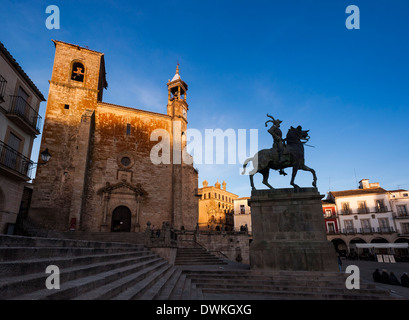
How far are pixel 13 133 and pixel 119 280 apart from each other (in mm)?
11630

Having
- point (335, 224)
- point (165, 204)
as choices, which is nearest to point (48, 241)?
point (165, 204)

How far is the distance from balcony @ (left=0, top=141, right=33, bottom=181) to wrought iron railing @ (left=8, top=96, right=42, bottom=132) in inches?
69.4

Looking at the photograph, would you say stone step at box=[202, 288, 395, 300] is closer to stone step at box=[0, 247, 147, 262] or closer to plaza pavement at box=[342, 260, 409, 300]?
plaza pavement at box=[342, 260, 409, 300]

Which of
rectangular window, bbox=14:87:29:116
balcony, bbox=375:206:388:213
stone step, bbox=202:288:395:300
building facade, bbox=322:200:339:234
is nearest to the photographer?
stone step, bbox=202:288:395:300

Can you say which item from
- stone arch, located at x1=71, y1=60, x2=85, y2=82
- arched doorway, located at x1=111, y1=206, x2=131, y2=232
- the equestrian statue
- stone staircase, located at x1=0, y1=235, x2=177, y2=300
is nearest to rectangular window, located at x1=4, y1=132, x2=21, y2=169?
stone staircase, located at x1=0, y1=235, x2=177, y2=300

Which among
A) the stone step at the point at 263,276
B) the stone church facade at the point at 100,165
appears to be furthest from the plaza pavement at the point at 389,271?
the stone church facade at the point at 100,165

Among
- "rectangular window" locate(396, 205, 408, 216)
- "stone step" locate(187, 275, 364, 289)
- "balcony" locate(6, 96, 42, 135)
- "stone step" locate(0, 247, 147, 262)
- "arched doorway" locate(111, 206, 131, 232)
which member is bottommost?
"stone step" locate(187, 275, 364, 289)

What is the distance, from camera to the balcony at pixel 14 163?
10.9 m

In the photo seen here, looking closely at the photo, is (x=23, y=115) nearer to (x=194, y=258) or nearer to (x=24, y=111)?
(x=24, y=111)

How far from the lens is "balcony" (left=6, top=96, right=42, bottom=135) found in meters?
11.6

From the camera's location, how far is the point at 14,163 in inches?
468

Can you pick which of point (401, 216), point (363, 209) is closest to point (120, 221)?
point (363, 209)

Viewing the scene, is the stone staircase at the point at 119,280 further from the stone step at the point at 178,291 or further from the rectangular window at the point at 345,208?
the rectangular window at the point at 345,208

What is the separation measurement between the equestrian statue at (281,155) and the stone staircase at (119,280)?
382 cm
